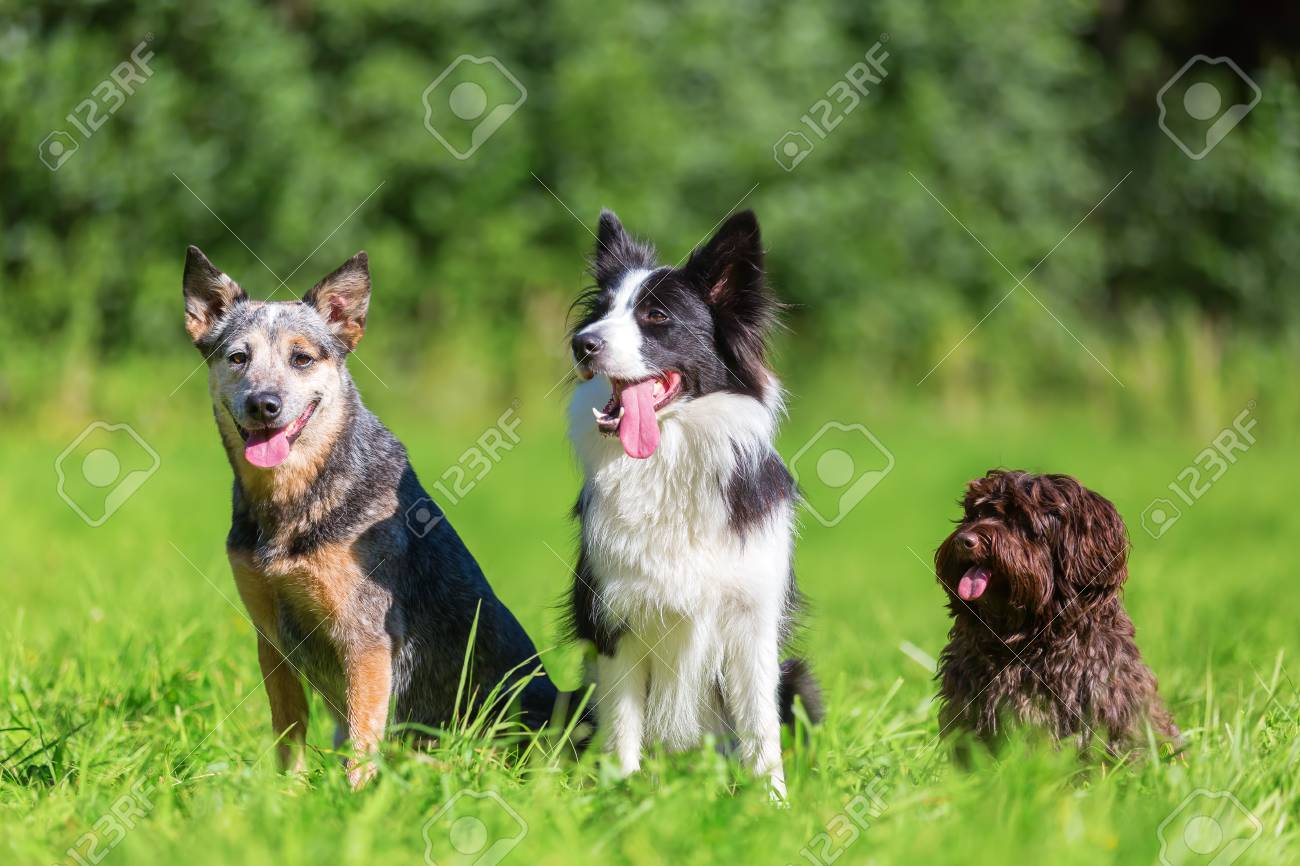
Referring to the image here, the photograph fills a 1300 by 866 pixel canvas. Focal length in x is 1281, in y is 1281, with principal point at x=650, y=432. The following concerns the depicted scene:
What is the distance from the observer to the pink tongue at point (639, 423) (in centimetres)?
370

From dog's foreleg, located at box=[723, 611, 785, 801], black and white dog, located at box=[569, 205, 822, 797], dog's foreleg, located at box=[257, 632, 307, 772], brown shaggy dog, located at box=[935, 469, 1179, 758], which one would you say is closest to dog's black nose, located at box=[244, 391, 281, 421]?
dog's foreleg, located at box=[257, 632, 307, 772]

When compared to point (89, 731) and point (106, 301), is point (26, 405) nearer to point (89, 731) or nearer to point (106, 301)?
point (106, 301)

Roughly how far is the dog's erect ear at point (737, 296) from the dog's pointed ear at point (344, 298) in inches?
43.0

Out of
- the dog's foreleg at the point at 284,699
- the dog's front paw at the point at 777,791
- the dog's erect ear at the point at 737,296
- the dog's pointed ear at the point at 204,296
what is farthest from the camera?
the dog's pointed ear at the point at 204,296

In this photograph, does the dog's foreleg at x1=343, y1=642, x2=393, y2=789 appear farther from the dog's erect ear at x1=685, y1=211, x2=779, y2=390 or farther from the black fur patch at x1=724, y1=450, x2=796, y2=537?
the dog's erect ear at x1=685, y1=211, x2=779, y2=390

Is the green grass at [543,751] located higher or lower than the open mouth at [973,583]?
lower

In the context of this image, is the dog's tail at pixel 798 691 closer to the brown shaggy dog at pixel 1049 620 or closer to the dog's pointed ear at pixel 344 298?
the brown shaggy dog at pixel 1049 620

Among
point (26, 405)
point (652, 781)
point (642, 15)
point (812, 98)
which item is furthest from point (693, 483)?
point (812, 98)

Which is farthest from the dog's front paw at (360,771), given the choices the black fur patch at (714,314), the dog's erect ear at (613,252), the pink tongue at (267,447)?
the dog's erect ear at (613,252)

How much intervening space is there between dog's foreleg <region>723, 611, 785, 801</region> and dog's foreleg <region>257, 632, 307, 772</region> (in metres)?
1.36

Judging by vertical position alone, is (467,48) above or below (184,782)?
above

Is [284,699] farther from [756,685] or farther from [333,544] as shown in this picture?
[756,685]

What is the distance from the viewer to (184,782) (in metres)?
3.57

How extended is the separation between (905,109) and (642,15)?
4.58 meters
